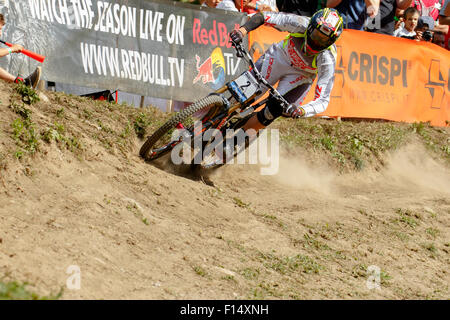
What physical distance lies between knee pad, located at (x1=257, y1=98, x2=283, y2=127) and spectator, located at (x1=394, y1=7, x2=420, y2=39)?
638 centimetres

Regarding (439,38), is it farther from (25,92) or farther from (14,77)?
(25,92)

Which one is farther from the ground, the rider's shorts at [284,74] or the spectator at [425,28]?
the spectator at [425,28]

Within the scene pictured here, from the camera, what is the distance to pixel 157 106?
419 inches

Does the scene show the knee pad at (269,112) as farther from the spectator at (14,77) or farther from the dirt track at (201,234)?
the spectator at (14,77)

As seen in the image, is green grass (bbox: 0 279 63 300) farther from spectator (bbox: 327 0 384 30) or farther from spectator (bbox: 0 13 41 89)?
spectator (bbox: 327 0 384 30)

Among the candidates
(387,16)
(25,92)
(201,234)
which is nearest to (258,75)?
(201,234)

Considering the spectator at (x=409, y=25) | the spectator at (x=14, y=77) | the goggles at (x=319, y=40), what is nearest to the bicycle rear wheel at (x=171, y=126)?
the goggles at (x=319, y=40)

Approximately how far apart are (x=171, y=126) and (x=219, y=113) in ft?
2.79

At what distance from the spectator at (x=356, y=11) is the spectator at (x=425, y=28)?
4.46 ft

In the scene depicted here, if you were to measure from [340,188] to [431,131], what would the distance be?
4.06 meters

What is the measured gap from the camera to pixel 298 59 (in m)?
8.16

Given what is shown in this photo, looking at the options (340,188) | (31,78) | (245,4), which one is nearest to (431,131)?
(340,188)

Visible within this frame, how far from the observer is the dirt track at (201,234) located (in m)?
4.95
